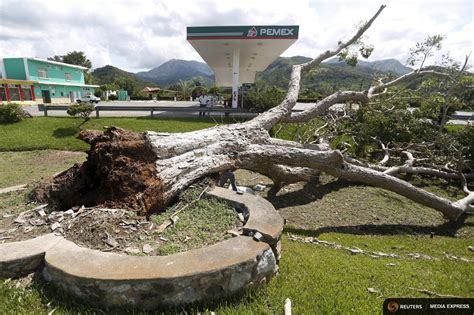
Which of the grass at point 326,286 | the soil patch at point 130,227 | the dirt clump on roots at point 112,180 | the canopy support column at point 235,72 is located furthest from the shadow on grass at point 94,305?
the canopy support column at point 235,72

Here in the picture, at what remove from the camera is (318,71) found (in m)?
9.61

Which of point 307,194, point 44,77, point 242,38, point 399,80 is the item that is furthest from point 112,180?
point 44,77

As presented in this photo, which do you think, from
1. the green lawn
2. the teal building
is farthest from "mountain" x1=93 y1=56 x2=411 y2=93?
the teal building

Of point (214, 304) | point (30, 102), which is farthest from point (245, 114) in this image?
point (30, 102)

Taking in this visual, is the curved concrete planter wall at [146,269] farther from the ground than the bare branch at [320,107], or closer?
closer

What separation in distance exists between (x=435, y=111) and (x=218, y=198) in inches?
335

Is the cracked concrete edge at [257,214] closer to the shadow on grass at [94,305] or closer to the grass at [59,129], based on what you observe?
the shadow on grass at [94,305]

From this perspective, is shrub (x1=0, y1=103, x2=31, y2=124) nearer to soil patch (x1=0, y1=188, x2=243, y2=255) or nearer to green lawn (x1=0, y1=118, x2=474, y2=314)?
green lawn (x1=0, y1=118, x2=474, y2=314)

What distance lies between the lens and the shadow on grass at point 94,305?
7.60 feet

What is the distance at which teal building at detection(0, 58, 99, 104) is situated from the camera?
28469 millimetres

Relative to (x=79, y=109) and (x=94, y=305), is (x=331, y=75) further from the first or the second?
(x=94, y=305)

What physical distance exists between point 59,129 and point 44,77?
25.5 meters

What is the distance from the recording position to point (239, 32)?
50.6 ft

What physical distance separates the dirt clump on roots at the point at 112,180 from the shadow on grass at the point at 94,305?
128 centimetres
